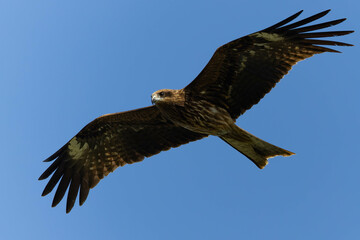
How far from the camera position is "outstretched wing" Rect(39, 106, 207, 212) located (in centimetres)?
1039

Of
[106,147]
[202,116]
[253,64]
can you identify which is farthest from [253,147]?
[106,147]

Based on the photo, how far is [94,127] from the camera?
10.6 meters

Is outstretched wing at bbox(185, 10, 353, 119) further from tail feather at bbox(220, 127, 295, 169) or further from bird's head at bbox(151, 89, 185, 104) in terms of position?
tail feather at bbox(220, 127, 295, 169)

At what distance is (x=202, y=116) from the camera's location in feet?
30.9

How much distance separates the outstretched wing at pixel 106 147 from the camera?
409 inches

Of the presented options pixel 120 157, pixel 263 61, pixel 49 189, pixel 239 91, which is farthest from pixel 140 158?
pixel 263 61

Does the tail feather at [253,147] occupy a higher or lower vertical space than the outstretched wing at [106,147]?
lower

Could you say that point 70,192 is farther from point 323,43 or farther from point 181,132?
point 323,43

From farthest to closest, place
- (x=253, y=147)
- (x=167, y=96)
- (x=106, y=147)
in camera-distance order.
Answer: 1. (x=106, y=147)
2. (x=253, y=147)
3. (x=167, y=96)

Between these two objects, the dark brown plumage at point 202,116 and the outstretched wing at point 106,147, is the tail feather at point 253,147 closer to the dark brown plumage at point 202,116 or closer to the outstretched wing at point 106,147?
the dark brown plumage at point 202,116

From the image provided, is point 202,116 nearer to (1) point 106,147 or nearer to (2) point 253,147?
(2) point 253,147

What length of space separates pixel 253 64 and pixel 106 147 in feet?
12.1

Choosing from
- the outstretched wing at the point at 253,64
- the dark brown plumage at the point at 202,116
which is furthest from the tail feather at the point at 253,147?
the outstretched wing at the point at 253,64

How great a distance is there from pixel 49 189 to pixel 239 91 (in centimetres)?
438
